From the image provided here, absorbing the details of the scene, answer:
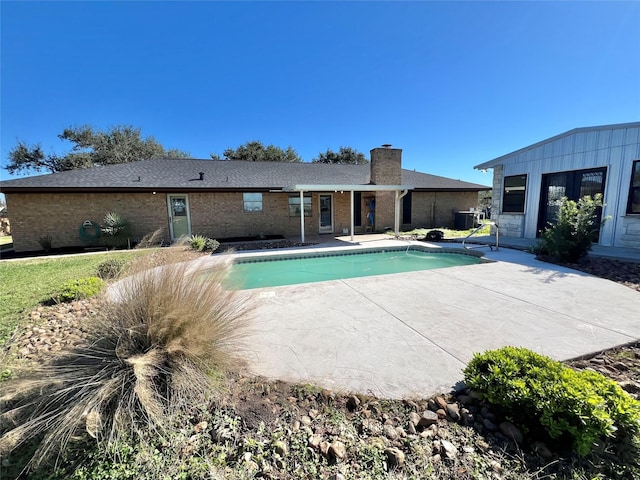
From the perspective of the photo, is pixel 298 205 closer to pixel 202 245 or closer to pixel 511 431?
pixel 202 245

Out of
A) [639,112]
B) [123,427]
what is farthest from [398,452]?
[639,112]

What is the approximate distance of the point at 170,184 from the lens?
39.5 ft

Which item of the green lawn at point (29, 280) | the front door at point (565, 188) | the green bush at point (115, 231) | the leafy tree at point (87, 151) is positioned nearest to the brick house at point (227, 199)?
the green bush at point (115, 231)

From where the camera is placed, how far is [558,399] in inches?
71.4

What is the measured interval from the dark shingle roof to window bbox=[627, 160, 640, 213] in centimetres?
868

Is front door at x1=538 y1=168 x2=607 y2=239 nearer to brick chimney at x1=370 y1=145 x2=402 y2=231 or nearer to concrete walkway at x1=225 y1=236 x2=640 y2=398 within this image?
concrete walkway at x1=225 y1=236 x2=640 y2=398

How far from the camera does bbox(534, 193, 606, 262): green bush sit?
23.4ft

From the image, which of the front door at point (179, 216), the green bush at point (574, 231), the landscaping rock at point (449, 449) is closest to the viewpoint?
the landscaping rock at point (449, 449)

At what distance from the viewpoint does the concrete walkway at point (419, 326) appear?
2719mm

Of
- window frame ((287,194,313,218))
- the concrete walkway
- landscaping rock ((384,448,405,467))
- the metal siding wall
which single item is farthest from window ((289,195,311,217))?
landscaping rock ((384,448,405,467))

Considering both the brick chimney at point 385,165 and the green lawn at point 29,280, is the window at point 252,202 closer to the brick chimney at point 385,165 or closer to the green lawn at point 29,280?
the green lawn at point 29,280

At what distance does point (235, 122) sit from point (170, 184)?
15.8m

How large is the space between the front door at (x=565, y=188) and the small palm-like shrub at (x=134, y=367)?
422 inches

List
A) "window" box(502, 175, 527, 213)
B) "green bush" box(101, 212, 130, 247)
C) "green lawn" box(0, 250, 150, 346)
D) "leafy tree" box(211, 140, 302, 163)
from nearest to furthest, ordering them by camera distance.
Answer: "green lawn" box(0, 250, 150, 346) < "green bush" box(101, 212, 130, 247) < "window" box(502, 175, 527, 213) < "leafy tree" box(211, 140, 302, 163)
